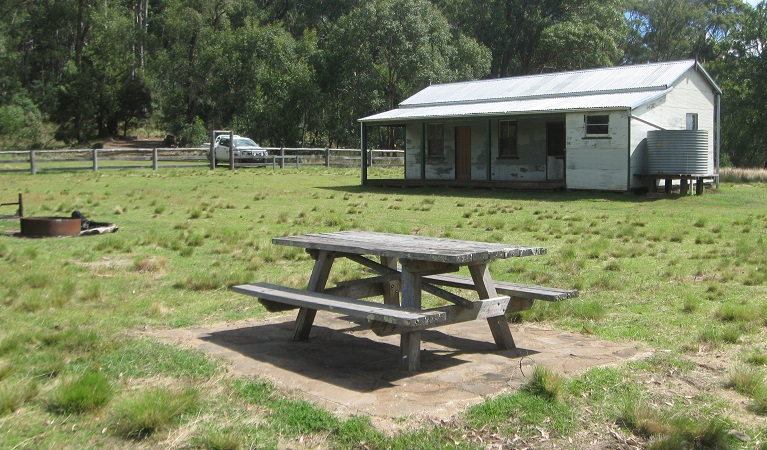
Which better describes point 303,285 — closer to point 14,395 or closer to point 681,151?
point 14,395

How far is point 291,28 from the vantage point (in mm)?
65125

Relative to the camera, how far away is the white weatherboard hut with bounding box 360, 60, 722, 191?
83.6ft

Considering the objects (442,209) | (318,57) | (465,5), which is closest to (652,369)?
(442,209)

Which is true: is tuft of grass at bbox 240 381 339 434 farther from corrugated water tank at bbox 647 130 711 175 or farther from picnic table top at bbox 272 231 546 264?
corrugated water tank at bbox 647 130 711 175

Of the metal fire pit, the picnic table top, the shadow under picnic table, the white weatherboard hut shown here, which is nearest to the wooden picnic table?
the picnic table top

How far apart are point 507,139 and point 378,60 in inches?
822

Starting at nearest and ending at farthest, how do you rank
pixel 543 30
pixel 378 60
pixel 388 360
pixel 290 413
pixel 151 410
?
pixel 151 410 → pixel 290 413 → pixel 388 360 → pixel 378 60 → pixel 543 30

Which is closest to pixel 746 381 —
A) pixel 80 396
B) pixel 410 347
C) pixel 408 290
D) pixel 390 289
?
pixel 410 347

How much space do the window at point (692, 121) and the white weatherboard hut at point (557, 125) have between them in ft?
0.11

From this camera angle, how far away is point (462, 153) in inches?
1248

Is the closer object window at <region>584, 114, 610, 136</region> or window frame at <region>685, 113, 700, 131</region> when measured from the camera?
window at <region>584, 114, 610, 136</region>

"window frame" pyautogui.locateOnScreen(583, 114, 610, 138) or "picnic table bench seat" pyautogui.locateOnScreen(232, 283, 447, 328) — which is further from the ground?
"window frame" pyautogui.locateOnScreen(583, 114, 610, 138)

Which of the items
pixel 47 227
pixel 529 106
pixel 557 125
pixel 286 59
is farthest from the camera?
pixel 286 59

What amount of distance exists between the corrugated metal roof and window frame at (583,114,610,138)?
380 mm
